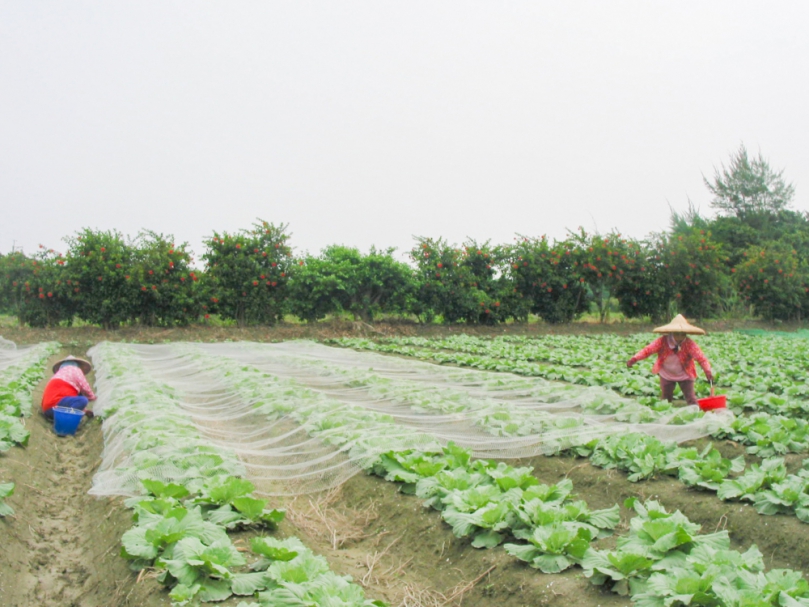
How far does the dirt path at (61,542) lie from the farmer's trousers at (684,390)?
6.25 meters

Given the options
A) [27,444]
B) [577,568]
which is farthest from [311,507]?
[27,444]

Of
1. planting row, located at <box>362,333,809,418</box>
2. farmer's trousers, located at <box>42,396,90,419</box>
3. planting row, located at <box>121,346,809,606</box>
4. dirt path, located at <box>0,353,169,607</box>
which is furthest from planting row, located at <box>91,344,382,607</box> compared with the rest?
planting row, located at <box>362,333,809,418</box>

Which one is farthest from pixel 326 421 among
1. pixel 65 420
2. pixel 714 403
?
pixel 714 403

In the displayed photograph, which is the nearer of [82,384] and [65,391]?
[65,391]

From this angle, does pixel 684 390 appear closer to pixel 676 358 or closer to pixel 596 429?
pixel 676 358

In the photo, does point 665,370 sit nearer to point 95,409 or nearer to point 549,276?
point 95,409

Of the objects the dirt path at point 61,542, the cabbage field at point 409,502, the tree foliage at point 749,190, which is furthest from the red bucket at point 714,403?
the tree foliage at point 749,190

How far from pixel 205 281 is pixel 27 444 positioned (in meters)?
14.6

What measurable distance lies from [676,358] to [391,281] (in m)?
14.5

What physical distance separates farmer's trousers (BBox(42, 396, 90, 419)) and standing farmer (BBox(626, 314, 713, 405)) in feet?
22.7

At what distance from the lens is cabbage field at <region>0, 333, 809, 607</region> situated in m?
3.00

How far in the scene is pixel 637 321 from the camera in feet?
88.2

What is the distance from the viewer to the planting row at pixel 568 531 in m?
2.67

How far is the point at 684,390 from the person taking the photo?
293 inches
